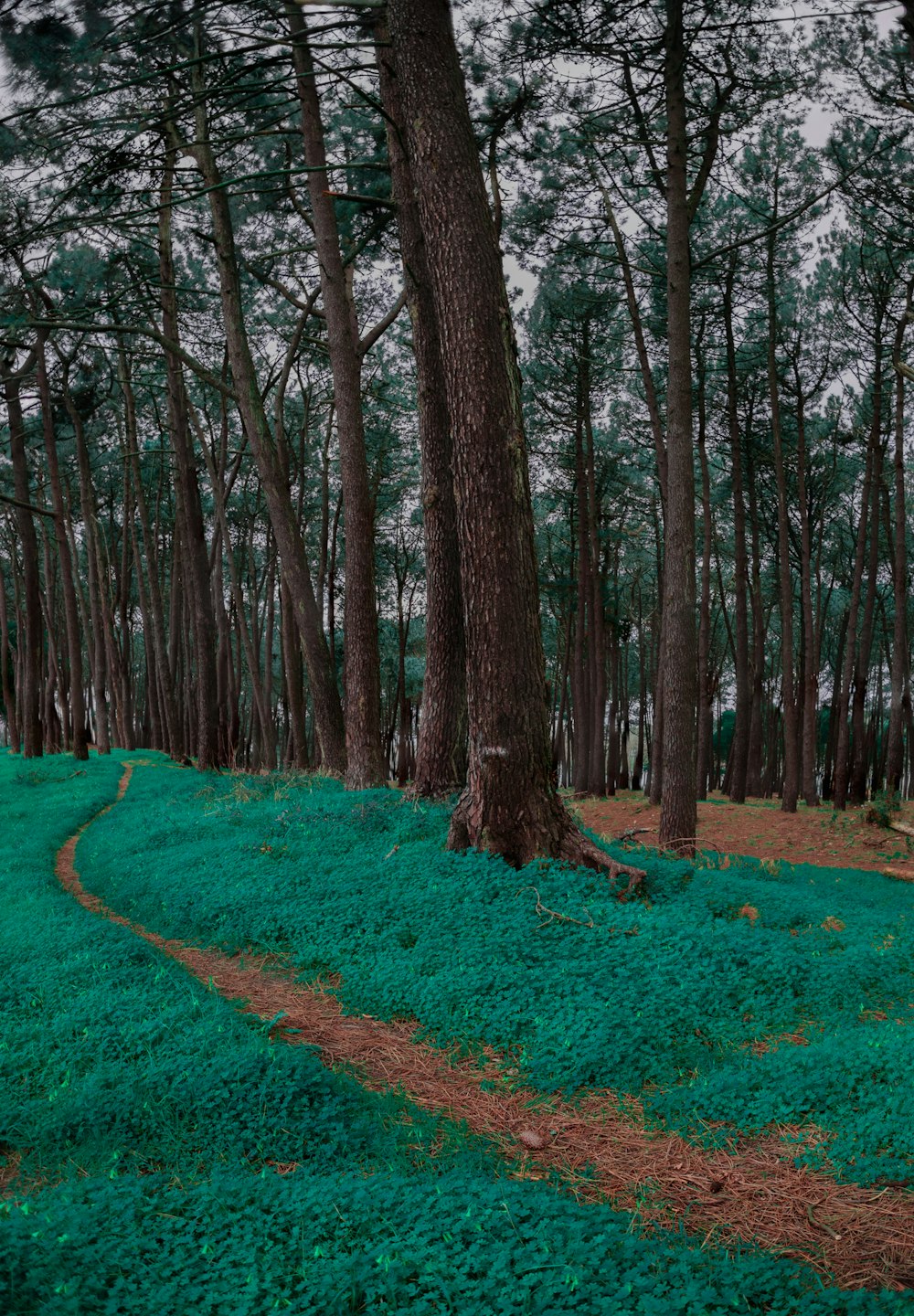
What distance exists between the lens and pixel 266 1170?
2820 millimetres

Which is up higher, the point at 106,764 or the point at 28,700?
the point at 28,700

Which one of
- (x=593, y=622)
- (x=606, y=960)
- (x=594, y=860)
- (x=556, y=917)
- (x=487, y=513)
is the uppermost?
(x=593, y=622)

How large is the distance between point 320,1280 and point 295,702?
13655mm

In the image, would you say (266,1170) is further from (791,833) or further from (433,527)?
(791,833)

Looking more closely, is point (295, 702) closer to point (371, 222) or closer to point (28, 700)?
point (28, 700)

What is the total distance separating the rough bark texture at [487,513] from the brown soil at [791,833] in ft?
9.99

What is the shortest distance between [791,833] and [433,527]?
714cm

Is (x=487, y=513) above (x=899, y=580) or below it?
below

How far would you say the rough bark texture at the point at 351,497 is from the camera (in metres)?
9.36

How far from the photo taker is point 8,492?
24688mm

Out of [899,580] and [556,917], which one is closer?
[556,917]

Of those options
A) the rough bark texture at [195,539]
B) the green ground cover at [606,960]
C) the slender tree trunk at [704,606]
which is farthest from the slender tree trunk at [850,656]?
the rough bark texture at [195,539]

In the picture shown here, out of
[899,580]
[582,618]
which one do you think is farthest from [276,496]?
[899,580]

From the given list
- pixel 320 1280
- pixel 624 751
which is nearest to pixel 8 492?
pixel 624 751
